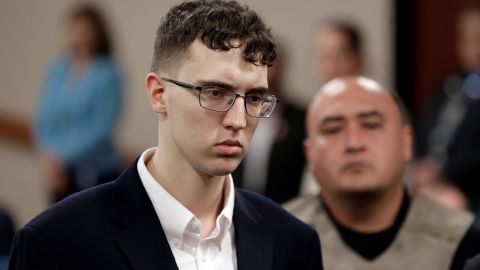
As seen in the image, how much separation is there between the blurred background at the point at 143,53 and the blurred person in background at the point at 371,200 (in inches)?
97.1

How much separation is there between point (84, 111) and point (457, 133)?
1.90m

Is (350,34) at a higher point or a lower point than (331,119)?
lower

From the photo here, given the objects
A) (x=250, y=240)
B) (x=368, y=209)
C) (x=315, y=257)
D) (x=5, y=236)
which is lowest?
(x=5, y=236)

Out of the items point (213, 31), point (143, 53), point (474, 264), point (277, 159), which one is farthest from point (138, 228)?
point (143, 53)

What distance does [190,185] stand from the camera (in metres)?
2.41

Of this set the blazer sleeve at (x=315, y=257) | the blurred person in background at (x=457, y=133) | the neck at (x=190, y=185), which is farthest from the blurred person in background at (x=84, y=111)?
the neck at (x=190, y=185)

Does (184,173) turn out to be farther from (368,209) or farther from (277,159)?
(277,159)

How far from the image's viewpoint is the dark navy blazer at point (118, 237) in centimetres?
227

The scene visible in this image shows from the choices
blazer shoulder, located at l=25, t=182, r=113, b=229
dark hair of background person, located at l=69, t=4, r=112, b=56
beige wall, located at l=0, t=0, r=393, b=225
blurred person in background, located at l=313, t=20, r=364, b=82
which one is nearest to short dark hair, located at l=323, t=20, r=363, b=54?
blurred person in background, located at l=313, t=20, r=364, b=82

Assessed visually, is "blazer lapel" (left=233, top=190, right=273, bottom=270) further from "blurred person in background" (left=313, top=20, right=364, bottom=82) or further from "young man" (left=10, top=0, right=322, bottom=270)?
"blurred person in background" (left=313, top=20, right=364, bottom=82)

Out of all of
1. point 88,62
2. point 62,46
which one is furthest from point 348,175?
point 62,46

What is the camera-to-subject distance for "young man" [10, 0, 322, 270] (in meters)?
2.30

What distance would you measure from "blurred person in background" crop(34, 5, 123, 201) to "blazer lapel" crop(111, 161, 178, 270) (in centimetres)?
316

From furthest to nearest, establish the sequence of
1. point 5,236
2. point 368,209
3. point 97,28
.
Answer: point 97,28 < point 5,236 < point 368,209
